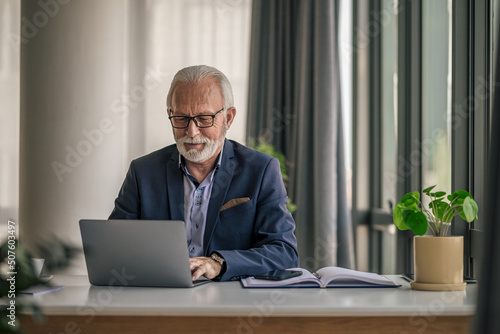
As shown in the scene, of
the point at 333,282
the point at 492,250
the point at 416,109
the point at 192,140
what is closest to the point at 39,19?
the point at 192,140

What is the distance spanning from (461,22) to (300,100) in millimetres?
1914

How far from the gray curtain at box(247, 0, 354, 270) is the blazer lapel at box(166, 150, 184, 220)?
1993mm

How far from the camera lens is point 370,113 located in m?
4.48

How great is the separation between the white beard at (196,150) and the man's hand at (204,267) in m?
0.52

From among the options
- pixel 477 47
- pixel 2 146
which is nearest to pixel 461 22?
pixel 477 47

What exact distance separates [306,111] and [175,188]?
228 cm

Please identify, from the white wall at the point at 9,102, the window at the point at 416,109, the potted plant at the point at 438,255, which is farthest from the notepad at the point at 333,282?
the white wall at the point at 9,102

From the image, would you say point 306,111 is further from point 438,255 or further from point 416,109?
point 438,255

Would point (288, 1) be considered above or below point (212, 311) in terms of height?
above

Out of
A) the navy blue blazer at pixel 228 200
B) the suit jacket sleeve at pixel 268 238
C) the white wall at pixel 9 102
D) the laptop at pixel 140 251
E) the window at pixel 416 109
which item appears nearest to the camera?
the laptop at pixel 140 251

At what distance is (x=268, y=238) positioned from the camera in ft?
7.28

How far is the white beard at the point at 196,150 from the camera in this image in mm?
2320

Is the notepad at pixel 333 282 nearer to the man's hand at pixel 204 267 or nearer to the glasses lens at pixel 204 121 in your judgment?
the man's hand at pixel 204 267

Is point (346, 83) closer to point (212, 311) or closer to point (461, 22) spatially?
point (461, 22)
